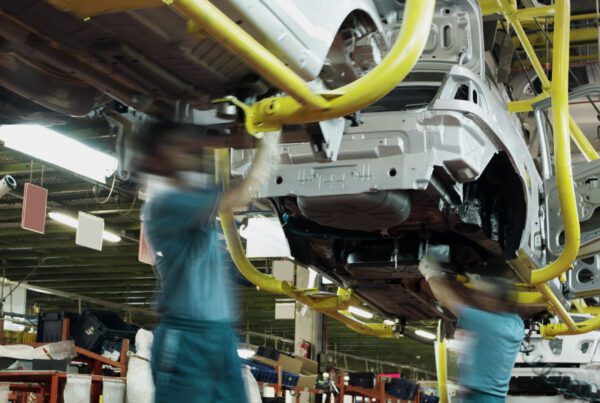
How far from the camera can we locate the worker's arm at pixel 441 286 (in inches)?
172

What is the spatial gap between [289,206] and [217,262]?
3.00 metres

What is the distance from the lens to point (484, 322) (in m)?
3.83

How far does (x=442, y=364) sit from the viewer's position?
26.4ft

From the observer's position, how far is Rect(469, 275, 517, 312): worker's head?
3898mm

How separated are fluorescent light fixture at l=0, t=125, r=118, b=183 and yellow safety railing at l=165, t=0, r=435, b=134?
185 inches

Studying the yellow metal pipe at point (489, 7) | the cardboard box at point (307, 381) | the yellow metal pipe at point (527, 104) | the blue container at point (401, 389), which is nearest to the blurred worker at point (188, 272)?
the yellow metal pipe at point (489, 7)

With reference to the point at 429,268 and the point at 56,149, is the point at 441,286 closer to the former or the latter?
the point at 429,268

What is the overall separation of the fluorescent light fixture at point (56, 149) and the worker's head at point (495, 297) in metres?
4.53

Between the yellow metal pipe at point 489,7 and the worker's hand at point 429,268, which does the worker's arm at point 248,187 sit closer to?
the worker's hand at point 429,268

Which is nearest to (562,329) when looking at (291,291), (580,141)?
(580,141)

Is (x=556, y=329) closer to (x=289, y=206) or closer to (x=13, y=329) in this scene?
(x=289, y=206)

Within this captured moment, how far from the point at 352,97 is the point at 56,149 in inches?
199

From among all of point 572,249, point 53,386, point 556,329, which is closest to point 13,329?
point 53,386

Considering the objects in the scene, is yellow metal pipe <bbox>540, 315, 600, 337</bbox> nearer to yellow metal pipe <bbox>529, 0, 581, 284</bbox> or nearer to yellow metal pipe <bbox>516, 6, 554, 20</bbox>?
yellow metal pipe <bbox>529, 0, 581, 284</bbox>
